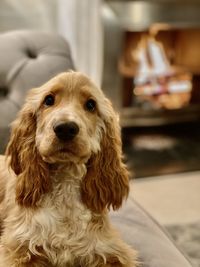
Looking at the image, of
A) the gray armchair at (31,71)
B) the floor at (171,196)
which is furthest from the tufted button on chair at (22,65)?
the floor at (171,196)

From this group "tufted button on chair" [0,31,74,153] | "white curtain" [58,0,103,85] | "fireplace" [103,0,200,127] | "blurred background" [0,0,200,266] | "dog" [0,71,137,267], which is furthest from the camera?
"fireplace" [103,0,200,127]

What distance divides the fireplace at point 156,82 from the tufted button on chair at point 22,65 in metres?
1.05

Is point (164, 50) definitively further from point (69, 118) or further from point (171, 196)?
point (69, 118)

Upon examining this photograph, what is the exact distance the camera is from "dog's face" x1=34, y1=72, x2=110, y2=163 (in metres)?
1.05

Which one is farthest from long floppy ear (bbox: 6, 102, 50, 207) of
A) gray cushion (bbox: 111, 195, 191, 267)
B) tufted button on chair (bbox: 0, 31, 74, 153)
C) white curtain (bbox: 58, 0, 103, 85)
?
white curtain (bbox: 58, 0, 103, 85)

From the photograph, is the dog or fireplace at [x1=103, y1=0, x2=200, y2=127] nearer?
the dog

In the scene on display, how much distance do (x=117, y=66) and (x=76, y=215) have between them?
6.38ft

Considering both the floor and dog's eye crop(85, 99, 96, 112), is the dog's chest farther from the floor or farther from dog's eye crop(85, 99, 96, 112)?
the floor

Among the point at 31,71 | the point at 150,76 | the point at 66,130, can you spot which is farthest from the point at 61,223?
the point at 150,76

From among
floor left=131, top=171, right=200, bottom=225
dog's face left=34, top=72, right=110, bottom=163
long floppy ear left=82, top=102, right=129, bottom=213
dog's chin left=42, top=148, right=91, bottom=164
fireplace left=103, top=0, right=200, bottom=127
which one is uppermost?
dog's face left=34, top=72, right=110, bottom=163

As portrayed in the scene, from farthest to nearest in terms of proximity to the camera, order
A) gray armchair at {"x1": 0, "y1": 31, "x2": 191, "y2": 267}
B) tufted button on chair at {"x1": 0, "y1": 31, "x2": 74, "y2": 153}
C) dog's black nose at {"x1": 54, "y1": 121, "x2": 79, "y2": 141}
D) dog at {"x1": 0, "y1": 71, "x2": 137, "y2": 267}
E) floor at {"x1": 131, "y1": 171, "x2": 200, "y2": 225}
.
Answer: floor at {"x1": 131, "y1": 171, "x2": 200, "y2": 225}
tufted button on chair at {"x1": 0, "y1": 31, "x2": 74, "y2": 153}
gray armchair at {"x1": 0, "y1": 31, "x2": 191, "y2": 267}
dog at {"x1": 0, "y1": 71, "x2": 137, "y2": 267}
dog's black nose at {"x1": 54, "y1": 121, "x2": 79, "y2": 141}

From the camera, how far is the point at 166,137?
3.40 m

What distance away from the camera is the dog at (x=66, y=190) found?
3.78ft

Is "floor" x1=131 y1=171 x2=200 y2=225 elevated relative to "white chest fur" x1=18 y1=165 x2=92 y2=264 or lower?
lower
